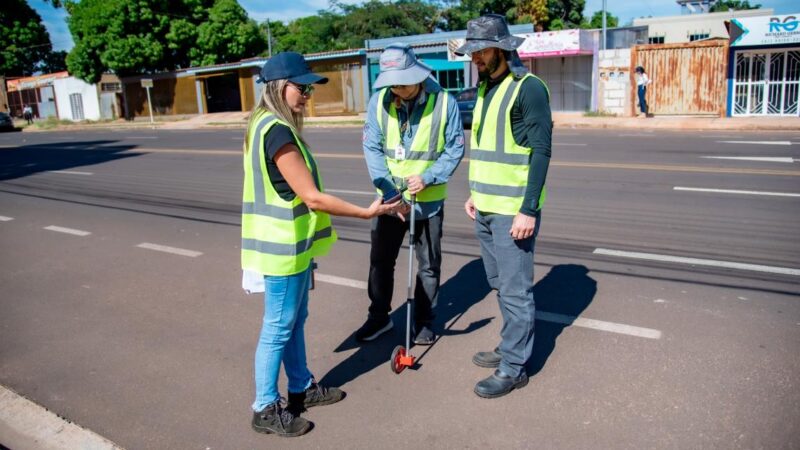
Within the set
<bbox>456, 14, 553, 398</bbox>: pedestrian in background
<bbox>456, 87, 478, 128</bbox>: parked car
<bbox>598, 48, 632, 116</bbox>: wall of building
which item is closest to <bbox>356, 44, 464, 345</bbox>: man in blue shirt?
<bbox>456, 14, 553, 398</bbox>: pedestrian in background

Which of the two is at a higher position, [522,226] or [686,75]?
[686,75]

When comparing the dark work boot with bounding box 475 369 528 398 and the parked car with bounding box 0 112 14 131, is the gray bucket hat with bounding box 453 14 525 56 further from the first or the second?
the parked car with bounding box 0 112 14 131

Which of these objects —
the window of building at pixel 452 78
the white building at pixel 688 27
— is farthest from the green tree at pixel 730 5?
the window of building at pixel 452 78

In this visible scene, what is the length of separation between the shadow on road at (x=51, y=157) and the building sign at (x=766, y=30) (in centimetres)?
1972

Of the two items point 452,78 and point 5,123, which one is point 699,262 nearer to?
point 452,78

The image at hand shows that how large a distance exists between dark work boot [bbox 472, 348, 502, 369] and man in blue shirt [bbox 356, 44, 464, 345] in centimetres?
46

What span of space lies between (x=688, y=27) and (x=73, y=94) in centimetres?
4311

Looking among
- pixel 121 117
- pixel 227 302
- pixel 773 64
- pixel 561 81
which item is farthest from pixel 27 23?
pixel 227 302

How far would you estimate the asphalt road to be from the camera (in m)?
3.49

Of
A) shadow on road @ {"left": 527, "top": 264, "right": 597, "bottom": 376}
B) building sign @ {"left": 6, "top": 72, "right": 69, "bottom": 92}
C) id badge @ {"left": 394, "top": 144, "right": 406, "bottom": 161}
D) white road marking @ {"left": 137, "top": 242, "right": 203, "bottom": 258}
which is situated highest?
building sign @ {"left": 6, "top": 72, "right": 69, "bottom": 92}

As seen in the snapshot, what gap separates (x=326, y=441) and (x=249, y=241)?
109 centimetres

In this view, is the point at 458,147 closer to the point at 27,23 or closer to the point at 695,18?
the point at 695,18

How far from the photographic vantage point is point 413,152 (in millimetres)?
4223

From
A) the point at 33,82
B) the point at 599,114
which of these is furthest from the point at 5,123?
the point at 599,114
